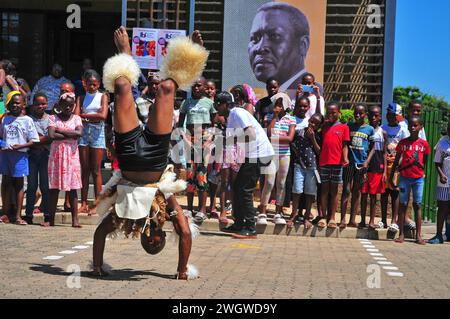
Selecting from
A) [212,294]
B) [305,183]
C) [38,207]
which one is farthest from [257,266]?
[38,207]

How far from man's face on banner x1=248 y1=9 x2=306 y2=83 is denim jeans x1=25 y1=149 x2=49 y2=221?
7.11m

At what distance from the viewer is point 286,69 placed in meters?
18.9

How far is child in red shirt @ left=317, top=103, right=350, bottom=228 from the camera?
1326 cm

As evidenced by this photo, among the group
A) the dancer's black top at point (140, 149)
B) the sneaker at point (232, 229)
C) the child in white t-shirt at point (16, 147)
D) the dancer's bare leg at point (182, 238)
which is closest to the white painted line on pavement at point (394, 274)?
the dancer's bare leg at point (182, 238)

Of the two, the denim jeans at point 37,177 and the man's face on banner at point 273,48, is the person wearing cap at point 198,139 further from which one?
the man's face on banner at point 273,48

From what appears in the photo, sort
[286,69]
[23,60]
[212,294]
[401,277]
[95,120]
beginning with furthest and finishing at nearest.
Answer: [23,60] → [286,69] → [95,120] → [401,277] → [212,294]

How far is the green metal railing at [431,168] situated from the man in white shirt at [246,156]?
14.1 feet

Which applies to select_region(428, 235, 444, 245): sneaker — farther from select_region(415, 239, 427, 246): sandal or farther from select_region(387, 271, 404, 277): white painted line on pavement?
select_region(387, 271, 404, 277): white painted line on pavement

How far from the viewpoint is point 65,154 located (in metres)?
12.6

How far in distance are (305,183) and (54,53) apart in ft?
39.2

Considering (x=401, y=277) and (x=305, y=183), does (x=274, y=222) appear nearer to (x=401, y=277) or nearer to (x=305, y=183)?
(x=305, y=183)

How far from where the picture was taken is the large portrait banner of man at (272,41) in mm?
18859

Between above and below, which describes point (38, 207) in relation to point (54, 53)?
below

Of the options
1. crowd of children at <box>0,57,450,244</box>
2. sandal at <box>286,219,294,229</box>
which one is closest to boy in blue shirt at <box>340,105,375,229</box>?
crowd of children at <box>0,57,450,244</box>
